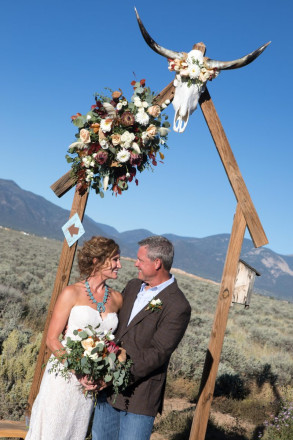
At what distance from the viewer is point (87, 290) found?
155 inches

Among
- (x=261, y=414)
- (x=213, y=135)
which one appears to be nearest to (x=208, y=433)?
(x=261, y=414)

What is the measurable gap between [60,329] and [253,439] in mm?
4864

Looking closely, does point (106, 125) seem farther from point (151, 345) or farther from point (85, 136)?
point (151, 345)

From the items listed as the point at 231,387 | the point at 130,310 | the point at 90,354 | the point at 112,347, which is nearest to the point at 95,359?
the point at 90,354

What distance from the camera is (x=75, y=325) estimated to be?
3.80 metres

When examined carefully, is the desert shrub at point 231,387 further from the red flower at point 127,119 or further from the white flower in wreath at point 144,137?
the red flower at point 127,119

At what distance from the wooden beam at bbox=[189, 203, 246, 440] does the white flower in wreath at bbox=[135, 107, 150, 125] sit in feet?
3.88

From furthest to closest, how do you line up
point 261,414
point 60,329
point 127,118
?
point 261,414 → point 127,118 → point 60,329

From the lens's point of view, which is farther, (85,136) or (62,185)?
(62,185)

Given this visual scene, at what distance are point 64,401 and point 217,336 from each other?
1.52 meters

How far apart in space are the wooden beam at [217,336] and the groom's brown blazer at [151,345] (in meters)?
0.75

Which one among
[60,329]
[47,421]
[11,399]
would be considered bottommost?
[11,399]

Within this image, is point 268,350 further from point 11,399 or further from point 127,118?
point 127,118

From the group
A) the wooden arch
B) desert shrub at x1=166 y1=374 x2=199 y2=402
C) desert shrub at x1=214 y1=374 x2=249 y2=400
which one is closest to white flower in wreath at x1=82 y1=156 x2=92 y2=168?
the wooden arch
